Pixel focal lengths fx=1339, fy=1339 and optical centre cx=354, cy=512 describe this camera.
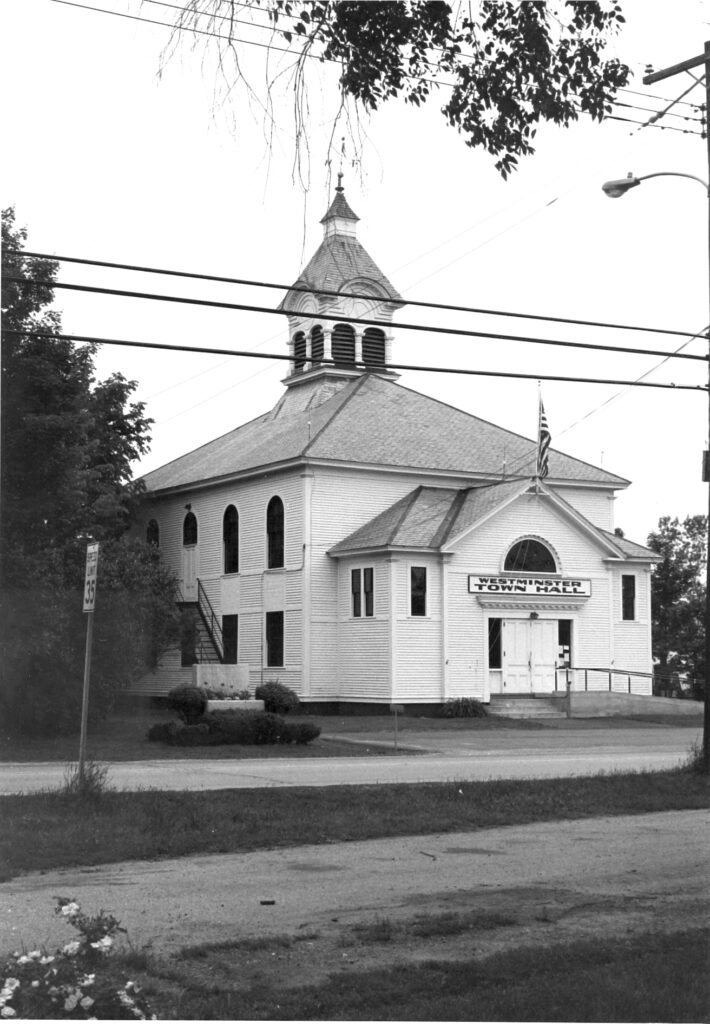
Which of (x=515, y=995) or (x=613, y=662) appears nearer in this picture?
(x=515, y=995)

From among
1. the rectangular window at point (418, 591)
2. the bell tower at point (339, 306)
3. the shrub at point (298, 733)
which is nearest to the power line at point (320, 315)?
the bell tower at point (339, 306)

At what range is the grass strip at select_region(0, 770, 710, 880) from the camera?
1145cm

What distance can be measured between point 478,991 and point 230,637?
110ft

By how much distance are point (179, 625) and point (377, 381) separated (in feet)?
33.1

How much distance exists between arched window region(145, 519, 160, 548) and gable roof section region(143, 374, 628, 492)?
1118mm

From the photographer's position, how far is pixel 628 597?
131 feet

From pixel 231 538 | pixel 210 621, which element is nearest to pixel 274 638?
pixel 210 621

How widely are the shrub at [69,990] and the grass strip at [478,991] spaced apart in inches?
15.6

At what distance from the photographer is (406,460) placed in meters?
38.2

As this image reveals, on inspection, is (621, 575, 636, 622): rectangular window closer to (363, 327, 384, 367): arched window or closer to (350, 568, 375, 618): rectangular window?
(350, 568, 375, 618): rectangular window

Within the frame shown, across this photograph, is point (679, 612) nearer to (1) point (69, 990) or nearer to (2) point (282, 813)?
(2) point (282, 813)

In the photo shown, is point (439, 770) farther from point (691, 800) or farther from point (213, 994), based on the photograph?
point (213, 994)

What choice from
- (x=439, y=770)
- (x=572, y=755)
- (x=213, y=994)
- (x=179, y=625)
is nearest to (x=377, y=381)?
(x=179, y=625)

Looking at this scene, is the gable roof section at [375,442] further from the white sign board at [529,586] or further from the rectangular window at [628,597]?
the rectangular window at [628,597]
